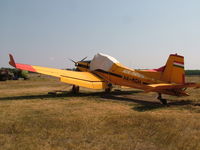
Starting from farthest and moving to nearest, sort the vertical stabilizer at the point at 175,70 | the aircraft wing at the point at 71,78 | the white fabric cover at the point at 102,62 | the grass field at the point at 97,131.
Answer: the white fabric cover at the point at 102,62, the aircraft wing at the point at 71,78, the vertical stabilizer at the point at 175,70, the grass field at the point at 97,131

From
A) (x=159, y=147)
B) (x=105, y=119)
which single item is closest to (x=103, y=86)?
(x=105, y=119)

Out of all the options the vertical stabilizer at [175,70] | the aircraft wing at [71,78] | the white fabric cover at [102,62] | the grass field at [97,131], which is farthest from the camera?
the white fabric cover at [102,62]

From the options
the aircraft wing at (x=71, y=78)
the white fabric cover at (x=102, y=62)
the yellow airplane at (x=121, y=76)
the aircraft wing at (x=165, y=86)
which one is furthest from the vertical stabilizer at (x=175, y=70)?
the white fabric cover at (x=102, y=62)

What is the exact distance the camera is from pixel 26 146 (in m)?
5.79

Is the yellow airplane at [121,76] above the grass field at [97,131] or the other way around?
above

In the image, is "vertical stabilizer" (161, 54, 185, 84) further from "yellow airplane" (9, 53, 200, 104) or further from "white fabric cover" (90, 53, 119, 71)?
"white fabric cover" (90, 53, 119, 71)

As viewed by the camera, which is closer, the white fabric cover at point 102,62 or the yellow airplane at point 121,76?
the yellow airplane at point 121,76

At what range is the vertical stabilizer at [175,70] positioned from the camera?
13.6 metres

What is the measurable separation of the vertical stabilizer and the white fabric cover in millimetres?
6162

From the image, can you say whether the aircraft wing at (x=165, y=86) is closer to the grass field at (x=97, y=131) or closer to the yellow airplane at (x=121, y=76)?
the yellow airplane at (x=121, y=76)

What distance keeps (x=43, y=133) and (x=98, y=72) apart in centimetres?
1393

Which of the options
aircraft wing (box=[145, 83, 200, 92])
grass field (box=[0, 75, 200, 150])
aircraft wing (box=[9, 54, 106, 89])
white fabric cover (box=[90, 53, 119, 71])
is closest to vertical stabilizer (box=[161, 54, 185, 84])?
aircraft wing (box=[145, 83, 200, 92])

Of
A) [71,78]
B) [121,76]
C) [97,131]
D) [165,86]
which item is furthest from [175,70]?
[97,131]

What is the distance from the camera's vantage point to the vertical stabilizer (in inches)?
535
